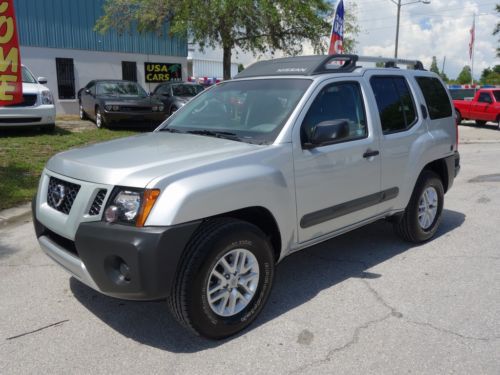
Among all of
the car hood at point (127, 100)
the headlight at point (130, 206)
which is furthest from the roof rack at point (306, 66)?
the car hood at point (127, 100)

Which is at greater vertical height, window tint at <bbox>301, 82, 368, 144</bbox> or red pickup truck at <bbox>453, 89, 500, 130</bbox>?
window tint at <bbox>301, 82, 368, 144</bbox>

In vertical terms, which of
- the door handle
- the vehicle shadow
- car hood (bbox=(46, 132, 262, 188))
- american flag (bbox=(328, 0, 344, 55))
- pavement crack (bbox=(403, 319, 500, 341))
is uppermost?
american flag (bbox=(328, 0, 344, 55))

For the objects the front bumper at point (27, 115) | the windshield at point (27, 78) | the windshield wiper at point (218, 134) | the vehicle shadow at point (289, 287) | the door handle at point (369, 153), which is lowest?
the vehicle shadow at point (289, 287)

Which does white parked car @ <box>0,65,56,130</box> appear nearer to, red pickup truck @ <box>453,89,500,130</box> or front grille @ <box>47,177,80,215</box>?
front grille @ <box>47,177,80,215</box>

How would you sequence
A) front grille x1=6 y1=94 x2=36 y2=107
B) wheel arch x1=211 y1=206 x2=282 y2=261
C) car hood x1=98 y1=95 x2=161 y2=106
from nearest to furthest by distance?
wheel arch x1=211 y1=206 x2=282 y2=261, front grille x1=6 y1=94 x2=36 y2=107, car hood x1=98 y1=95 x2=161 y2=106

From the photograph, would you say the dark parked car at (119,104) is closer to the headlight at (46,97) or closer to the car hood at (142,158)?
the headlight at (46,97)

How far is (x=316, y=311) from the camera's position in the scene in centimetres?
362

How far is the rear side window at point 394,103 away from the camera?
177 inches

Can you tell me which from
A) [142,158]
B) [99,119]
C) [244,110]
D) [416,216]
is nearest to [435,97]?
[416,216]

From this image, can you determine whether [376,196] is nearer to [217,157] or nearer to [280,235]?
[280,235]

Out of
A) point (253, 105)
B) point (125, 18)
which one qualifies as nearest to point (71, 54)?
point (125, 18)

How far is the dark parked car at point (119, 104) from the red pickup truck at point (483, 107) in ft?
44.1

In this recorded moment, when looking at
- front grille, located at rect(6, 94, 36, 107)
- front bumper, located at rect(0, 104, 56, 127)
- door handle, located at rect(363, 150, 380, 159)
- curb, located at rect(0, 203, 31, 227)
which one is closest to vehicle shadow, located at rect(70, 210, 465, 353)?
door handle, located at rect(363, 150, 380, 159)

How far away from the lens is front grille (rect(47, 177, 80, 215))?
3205mm
